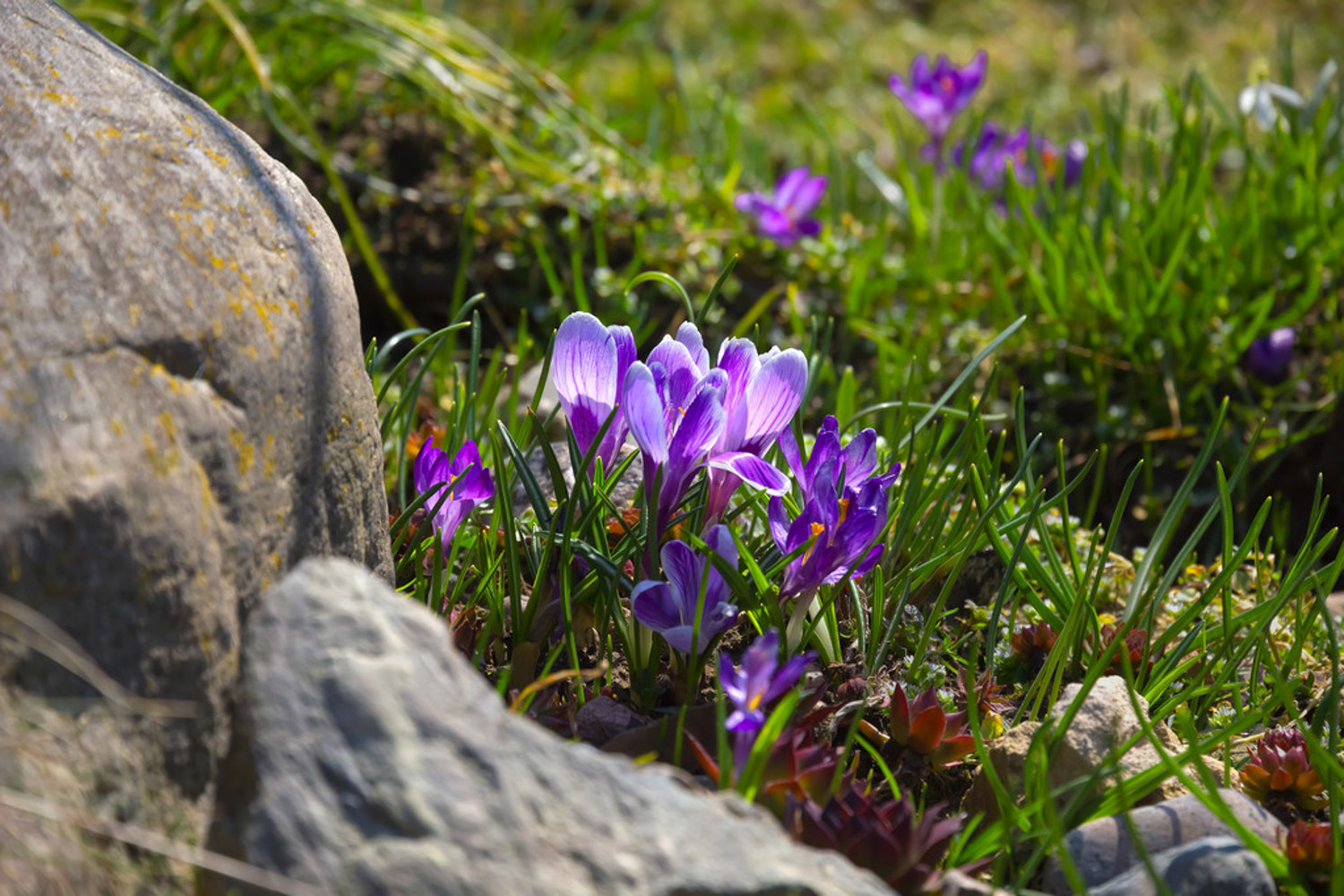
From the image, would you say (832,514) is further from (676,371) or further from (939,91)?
(939,91)

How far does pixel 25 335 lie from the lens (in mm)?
1197

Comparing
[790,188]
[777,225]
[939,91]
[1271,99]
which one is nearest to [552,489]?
[777,225]

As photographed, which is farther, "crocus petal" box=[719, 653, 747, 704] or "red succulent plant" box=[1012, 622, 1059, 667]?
"red succulent plant" box=[1012, 622, 1059, 667]

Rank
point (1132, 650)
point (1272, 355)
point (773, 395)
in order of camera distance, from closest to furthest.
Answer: point (773, 395)
point (1132, 650)
point (1272, 355)

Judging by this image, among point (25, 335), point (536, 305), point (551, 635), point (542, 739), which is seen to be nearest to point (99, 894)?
point (542, 739)

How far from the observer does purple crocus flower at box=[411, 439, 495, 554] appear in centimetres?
173

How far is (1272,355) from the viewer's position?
2908mm

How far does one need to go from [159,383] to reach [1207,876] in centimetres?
132

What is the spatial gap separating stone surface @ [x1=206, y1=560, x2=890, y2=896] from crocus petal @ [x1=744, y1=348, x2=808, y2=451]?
56 centimetres

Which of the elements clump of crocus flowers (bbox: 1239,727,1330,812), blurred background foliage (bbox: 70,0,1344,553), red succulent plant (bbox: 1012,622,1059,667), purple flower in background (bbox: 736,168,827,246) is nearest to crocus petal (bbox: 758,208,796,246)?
purple flower in background (bbox: 736,168,827,246)

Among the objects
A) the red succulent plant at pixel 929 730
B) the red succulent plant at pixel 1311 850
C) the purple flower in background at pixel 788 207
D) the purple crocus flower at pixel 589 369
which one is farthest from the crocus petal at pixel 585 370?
the purple flower in background at pixel 788 207

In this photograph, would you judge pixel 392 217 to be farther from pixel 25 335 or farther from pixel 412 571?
pixel 25 335

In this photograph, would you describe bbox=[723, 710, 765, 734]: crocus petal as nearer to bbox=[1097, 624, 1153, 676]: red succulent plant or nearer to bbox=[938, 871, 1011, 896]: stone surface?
bbox=[938, 871, 1011, 896]: stone surface

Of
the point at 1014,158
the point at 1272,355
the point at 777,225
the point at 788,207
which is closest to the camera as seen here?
the point at 1272,355
